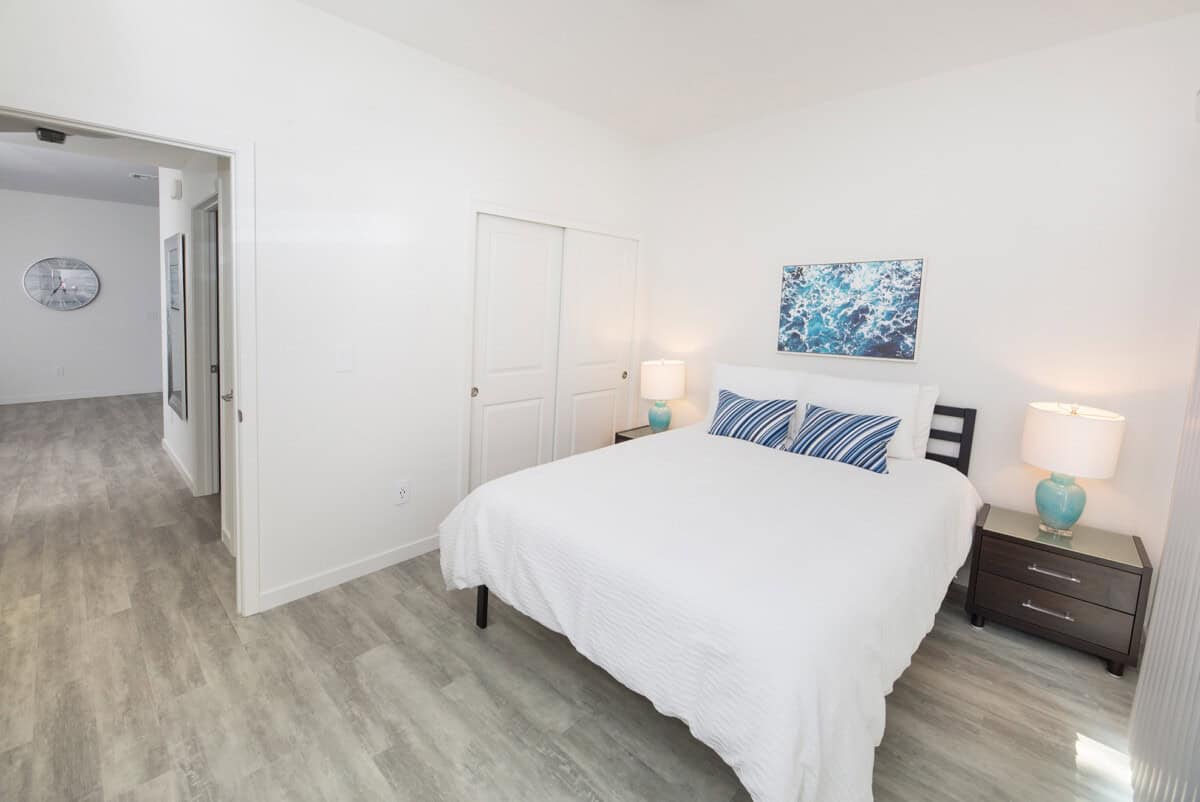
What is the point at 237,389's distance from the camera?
95.4 inches

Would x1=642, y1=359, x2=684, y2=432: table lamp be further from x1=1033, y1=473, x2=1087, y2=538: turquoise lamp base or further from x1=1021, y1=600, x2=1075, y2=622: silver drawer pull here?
x1=1021, y1=600, x2=1075, y2=622: silver drawer pull

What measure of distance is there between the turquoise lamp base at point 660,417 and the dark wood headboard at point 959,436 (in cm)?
161

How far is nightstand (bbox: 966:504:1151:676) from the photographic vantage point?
2242mm

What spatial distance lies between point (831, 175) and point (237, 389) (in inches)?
130

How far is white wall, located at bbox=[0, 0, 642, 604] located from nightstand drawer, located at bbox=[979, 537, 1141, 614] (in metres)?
2.75

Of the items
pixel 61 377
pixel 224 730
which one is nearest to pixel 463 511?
pixel 224 730

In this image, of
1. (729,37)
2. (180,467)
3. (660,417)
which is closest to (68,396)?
(180,467)

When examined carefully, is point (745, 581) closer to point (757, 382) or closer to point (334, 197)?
point (757, 382)

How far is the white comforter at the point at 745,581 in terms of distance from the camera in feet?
4.41

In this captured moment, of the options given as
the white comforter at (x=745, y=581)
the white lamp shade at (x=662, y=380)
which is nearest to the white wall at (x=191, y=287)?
the white comforter at (x=745, y=581)

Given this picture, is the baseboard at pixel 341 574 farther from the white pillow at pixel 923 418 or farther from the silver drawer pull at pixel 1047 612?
the silver drawer pull at pixel 1047 612

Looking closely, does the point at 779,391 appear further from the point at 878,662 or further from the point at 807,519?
the point at 878,662

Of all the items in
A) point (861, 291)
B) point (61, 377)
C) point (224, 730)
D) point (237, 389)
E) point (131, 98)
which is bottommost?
point (224, 730)

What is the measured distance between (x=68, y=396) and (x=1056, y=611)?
9.80m
